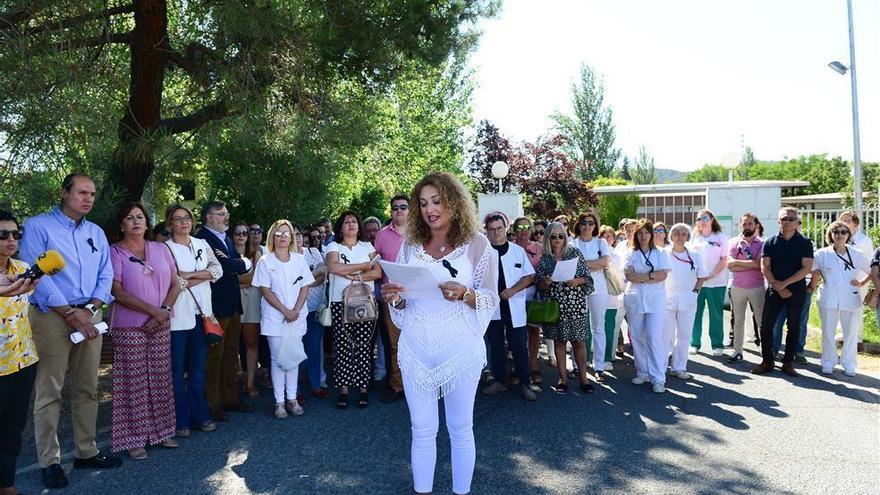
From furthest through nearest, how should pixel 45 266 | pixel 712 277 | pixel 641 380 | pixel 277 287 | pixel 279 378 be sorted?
pixel 712 277 < pixel 641 380 < pixel 277 287 < pixel 279 378 < pixel 45 266

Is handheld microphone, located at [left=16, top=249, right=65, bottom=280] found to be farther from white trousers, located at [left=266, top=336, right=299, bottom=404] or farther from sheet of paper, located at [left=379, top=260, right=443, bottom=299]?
white trousers, located at [left=266, top=336, right=299, bottom=404]

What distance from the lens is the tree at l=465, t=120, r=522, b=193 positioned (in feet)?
87.2

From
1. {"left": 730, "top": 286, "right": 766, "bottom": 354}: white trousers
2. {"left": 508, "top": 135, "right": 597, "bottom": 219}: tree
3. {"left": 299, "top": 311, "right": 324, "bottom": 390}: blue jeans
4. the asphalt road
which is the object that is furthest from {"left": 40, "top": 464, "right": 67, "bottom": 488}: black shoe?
{"left": 508, "top": 135, "right": 597, "bottom": 219}: tree

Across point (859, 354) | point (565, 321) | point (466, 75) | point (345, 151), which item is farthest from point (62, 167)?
point (466, 75)

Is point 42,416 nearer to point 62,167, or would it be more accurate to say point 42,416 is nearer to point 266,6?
point 62,167

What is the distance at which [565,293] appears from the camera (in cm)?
757

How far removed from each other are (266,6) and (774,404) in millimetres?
6255

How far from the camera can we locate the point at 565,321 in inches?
295

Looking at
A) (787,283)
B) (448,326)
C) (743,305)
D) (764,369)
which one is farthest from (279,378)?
(743,305)

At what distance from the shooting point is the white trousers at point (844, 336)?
803 centimetres

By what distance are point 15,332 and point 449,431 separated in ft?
9.41

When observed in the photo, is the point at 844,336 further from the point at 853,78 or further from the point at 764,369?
the point at 853,78

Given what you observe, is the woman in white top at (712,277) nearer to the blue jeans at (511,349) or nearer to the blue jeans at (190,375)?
the blue jeans at (511,349)

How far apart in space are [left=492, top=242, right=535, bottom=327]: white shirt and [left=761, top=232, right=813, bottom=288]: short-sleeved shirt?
3222 mm
